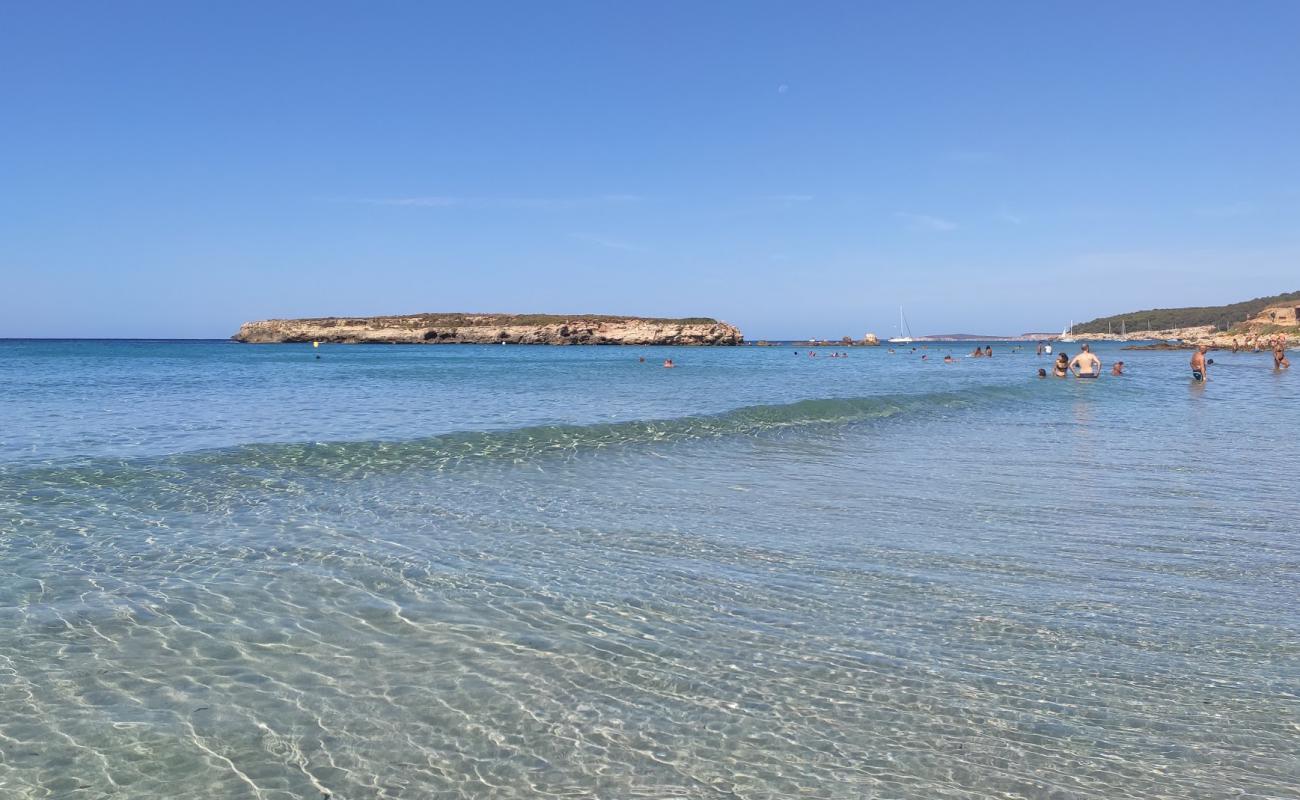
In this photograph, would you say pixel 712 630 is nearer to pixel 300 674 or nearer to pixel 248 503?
pixel 300 674

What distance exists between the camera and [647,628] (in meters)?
5.51

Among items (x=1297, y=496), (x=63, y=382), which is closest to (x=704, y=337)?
(x=63, y=382)

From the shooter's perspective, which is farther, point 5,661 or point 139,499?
point 139,499

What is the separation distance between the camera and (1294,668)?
4.70 meters

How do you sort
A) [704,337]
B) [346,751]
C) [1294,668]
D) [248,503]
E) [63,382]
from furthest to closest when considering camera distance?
[704,337] < [63,382] < [248,503] < [1294,668] < [346,751]

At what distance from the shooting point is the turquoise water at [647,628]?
3.79m

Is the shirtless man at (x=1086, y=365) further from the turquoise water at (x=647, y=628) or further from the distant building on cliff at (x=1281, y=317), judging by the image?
the distant building on cliff at (x=1281, y=317)

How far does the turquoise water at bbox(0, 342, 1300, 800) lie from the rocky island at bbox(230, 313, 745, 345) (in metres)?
135

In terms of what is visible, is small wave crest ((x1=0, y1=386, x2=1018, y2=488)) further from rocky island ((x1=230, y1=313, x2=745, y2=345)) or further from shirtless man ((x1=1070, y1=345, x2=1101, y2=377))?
rocky island ((x1=230, y1=313, x2=745, y2=345))

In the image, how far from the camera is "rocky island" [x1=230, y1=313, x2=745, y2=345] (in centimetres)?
14700

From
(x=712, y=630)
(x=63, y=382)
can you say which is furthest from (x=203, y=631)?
Answer: (x=63, y=382)

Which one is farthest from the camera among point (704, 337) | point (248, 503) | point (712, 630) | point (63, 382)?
point (704, 337)

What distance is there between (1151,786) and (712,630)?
101 inches

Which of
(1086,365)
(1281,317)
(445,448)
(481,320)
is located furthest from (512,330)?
(445,448)
